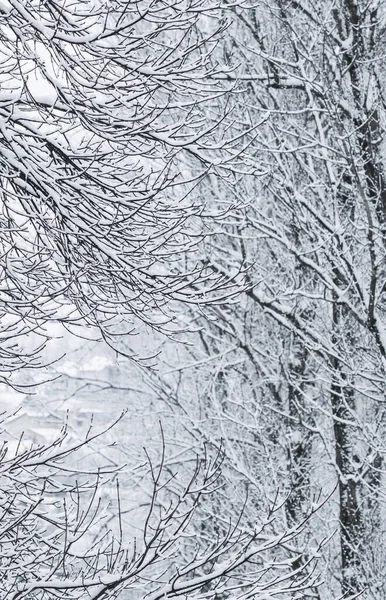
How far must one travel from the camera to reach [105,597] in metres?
2.99

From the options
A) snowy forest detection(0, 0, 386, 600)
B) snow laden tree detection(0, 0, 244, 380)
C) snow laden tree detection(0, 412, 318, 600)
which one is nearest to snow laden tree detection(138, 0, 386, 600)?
snowy forest detection(0, 0, 386, 600)

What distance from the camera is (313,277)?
27.8 feet

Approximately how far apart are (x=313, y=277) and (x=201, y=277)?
4.48 m

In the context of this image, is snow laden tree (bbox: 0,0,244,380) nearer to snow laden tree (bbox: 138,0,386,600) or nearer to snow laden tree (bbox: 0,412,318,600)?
snow laden tree (bbox: 0,412,318,600)

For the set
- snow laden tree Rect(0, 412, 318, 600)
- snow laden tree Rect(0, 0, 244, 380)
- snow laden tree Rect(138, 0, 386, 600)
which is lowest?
snow laden tree Rect(0, 412, 318, 600)

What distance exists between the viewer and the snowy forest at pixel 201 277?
371 centimetres

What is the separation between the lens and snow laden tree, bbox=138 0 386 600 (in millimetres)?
6434

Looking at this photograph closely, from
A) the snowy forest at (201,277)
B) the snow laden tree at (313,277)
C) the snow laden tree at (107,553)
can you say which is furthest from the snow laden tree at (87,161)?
the snow laden tree at (313,277)

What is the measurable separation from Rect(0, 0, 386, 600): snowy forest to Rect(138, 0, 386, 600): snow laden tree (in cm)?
4

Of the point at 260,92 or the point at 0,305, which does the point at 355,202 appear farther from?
the point at 0,305

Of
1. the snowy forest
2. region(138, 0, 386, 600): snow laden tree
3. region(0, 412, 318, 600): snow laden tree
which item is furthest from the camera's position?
region(138, 0, 386, 600): snow laden tree

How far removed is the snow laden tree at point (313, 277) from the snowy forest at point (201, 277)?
4 centimetres

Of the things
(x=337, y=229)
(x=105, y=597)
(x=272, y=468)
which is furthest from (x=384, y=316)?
(x=105, y=597)

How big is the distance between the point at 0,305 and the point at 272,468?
4700 mm
